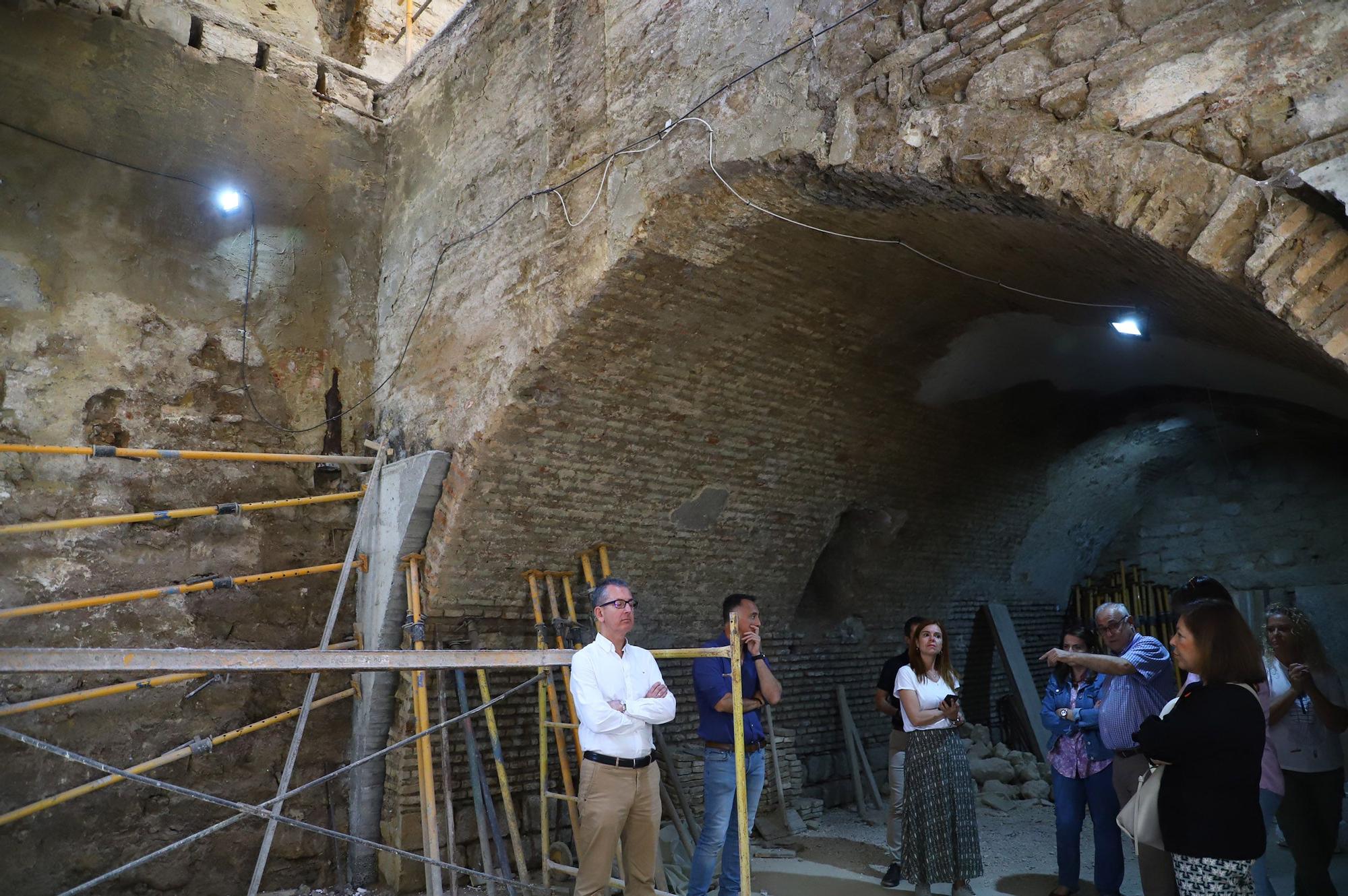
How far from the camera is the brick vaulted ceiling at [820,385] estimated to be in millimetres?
4387

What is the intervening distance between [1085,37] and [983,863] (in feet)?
14.7

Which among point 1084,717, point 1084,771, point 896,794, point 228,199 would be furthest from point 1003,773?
point 228,199

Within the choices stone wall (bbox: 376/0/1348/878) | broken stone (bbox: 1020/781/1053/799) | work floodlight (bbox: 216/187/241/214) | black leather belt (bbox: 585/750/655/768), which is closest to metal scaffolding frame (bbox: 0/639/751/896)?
black leather belt (bbox: 585/750/655/768)

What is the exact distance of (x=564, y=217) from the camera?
5121 mm

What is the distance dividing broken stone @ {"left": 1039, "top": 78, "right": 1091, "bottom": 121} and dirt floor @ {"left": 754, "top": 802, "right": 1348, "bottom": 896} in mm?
3917

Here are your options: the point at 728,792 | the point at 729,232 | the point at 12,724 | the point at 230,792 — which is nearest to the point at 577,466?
the point at 729,232

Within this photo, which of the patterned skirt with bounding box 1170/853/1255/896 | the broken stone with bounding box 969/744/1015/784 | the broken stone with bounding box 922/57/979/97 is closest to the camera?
the patterned skirt with bounding box 1170/853/1255/896

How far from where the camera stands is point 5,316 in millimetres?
5352

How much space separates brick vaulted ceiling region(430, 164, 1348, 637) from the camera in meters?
4.39

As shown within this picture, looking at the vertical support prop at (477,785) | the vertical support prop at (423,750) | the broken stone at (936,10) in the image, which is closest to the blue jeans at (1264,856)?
the broken stone at (936,10)

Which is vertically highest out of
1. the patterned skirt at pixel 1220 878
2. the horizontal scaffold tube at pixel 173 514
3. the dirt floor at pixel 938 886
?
the horizontal scaffold tube at pixel 173 514

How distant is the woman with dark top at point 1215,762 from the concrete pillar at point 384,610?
4.09 m

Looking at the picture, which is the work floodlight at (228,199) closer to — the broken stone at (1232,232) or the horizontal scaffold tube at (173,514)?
the horizontal scaffold tube at (173,514)

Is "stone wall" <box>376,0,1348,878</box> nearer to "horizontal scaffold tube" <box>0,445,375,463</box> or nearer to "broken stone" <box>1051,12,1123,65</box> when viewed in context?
"broken stone" <box>1051,12,1123,65</box>
